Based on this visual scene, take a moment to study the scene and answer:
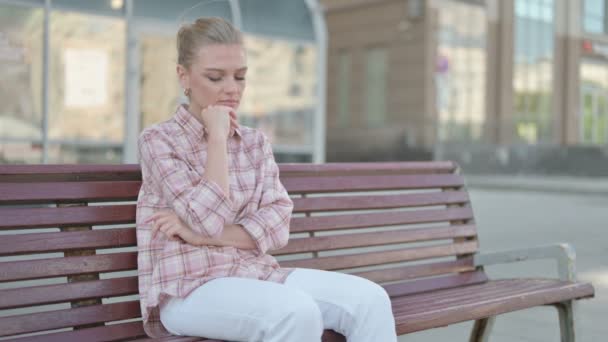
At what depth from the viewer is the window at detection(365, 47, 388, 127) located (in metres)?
30.6

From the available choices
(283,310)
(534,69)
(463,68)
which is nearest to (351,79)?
(463,68)

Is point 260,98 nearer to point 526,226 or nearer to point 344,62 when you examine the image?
point 526,226

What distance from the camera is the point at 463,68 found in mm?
29812

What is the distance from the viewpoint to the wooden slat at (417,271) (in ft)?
11.8

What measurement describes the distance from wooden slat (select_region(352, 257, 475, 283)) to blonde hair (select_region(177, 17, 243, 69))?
112 cm

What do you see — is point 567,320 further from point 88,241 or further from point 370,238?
point 88,241

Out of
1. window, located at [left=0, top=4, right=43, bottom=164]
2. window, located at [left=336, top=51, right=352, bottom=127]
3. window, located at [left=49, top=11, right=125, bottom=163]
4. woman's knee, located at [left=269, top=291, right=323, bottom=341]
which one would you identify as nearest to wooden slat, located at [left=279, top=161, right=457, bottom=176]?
woman's knee, located at [left=269, top=291, right=323, bottom=341]

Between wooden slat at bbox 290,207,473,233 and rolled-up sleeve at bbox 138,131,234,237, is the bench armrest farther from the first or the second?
rolled-up sleeve at bbox 138,131,234,237

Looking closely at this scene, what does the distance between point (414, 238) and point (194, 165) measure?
1410 millimetres

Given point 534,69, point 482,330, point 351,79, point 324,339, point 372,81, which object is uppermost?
point 534,69

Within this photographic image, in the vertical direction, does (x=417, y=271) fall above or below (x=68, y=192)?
below

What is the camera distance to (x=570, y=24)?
3366 centimetres

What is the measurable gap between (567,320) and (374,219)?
35.3 inches

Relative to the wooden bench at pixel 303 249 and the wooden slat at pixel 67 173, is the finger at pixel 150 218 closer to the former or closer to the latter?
the wooden bench at pixel 303 249
